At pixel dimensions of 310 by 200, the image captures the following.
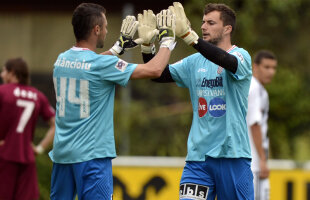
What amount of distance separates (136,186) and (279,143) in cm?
492

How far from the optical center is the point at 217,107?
5590 mm

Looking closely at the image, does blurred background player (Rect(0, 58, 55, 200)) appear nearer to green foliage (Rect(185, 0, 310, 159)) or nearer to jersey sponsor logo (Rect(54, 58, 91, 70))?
jersey sponsor logo (Rect(54, 58, 91, 70))

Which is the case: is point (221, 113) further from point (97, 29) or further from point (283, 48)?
point (283, 48)

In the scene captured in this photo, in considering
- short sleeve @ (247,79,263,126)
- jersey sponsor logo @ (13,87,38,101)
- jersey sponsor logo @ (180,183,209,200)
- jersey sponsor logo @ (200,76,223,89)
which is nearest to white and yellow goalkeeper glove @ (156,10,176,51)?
jersey sponsor logo @ (200,76,223,89)

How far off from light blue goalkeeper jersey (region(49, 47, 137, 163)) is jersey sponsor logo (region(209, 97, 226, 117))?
0.83m

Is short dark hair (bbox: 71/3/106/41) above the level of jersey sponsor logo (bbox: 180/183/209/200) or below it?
above

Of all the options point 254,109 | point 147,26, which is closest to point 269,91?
point 254,109

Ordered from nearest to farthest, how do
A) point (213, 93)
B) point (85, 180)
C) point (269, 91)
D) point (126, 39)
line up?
point (85, 180)
point (213, 93)
point (126, 39)
point (269, 91)

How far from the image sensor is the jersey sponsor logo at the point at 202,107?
222 inches

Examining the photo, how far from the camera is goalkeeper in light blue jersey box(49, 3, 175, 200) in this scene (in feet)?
16.7

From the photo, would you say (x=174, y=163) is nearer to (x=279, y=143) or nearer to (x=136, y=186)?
(x=136, y=186)

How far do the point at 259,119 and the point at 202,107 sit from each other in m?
2.33

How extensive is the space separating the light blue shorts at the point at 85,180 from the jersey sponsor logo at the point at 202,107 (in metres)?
0.97

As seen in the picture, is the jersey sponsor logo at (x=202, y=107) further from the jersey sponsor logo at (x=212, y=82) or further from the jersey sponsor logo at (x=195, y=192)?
the jersey sponsor logo at (x=195, y=192)
